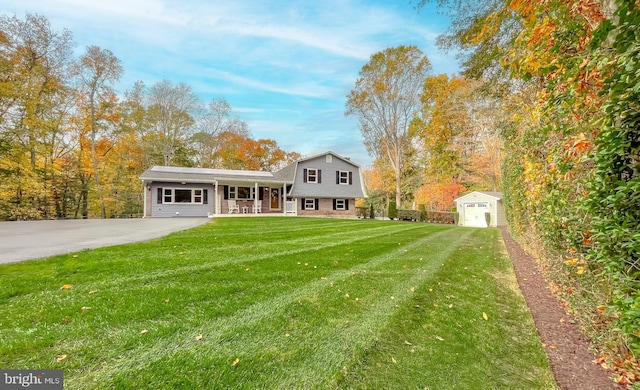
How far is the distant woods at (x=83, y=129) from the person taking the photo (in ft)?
47.3

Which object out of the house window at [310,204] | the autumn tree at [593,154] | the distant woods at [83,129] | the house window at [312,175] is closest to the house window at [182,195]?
the distant woods at [83,129]

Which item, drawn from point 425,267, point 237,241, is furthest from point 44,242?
point 425,267

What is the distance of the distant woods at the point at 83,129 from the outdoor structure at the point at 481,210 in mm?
22113

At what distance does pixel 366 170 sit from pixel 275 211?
2089 cm

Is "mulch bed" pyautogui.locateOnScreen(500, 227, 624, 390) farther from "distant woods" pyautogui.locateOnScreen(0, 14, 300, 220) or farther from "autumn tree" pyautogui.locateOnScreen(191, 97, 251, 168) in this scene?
"autumn tree" pyautogui.locateOnScreen(191, 97, 251, 168)

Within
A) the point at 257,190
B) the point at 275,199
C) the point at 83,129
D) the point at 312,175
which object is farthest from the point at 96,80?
the point at 312,175

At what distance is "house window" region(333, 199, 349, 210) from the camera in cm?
2145

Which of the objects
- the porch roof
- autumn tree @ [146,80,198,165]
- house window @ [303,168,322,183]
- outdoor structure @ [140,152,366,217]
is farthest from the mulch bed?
autumn tree @ [146,80,198,165]

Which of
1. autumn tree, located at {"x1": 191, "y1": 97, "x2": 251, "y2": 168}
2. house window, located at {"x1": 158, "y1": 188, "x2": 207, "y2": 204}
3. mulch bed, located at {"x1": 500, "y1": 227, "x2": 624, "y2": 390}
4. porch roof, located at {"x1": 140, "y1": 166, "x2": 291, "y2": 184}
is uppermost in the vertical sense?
autumn tree, located at {"x1": 191, "y1": 97, "x2": 251, "y2": 168}

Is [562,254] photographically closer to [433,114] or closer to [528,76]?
[528,76]

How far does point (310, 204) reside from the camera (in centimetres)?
2050

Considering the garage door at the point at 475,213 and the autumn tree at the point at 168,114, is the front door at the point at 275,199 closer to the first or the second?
the autumn tree at the point at 168,114

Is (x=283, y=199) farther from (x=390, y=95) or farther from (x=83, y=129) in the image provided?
(x=83, y=129)

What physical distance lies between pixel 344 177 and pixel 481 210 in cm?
1118
